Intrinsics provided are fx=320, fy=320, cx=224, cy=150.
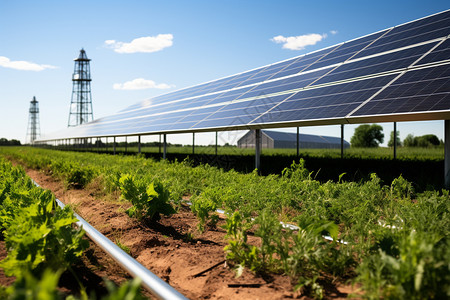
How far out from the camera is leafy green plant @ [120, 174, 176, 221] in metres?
4.90

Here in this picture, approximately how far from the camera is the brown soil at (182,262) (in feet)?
9.93

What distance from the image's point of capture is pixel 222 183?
7609mm

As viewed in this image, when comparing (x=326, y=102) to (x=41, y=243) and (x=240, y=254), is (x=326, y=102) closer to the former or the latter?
(x=240, y=254)

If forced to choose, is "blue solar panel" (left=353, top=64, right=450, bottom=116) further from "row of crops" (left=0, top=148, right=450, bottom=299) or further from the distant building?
the distant building

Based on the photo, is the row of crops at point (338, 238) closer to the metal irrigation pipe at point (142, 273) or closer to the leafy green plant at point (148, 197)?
the leafy green plant at point (148, 197)

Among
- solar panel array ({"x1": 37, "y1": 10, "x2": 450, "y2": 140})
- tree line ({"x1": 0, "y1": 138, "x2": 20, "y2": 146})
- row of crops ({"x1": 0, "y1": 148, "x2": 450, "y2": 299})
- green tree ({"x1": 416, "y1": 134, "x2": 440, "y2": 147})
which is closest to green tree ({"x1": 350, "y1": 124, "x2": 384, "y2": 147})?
green tree ({"x1": 416, "y1": 134, "x2": 440, "y2": 147})

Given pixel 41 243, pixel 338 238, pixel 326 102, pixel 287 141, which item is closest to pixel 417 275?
pixel 338 238

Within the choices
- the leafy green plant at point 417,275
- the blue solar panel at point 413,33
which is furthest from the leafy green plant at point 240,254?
the blue solar panel at point 413,33

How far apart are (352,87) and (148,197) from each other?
7216 mm

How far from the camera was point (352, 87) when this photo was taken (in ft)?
31.1

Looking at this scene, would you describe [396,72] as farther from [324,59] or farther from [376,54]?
[324,59]

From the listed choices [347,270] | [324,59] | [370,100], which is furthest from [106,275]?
[324,59]

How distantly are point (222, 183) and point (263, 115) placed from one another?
372cm

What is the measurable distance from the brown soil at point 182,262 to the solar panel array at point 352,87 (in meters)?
4.79
